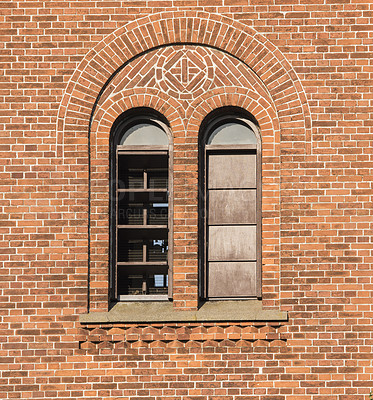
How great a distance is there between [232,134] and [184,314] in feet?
7.06

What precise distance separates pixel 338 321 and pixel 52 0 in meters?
4.85

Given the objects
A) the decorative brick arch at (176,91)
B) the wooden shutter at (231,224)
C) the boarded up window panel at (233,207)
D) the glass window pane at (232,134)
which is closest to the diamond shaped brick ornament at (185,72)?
the decorative brick arch at (176,91)

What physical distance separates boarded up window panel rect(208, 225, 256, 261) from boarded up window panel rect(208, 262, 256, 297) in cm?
11

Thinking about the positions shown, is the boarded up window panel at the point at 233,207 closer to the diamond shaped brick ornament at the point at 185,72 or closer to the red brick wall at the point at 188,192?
the red brick wall at the point at 188,192

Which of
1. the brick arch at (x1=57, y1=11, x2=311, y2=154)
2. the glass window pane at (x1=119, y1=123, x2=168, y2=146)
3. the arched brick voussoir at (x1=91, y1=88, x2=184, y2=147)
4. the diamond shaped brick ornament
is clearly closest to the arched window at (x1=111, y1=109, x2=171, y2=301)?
the glass window pane at (x1=119, y1=123, x2=168, y2=146)

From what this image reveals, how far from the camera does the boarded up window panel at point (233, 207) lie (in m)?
6.43

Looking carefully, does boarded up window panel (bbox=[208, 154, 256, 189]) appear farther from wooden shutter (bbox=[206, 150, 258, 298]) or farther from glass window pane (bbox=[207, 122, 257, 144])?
glass window pane (bbox=[207, 122, 257, 144])

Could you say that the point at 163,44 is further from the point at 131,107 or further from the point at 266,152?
the point at 266,152

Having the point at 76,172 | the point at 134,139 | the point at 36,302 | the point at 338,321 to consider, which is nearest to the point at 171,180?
the point at 134,139

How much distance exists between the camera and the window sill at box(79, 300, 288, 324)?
19.8 feet

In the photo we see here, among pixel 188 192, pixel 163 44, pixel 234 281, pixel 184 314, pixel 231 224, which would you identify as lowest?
pixel 184 314

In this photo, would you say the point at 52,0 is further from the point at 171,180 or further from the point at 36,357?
the point at 36,357

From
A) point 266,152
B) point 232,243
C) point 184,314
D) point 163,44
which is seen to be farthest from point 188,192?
point 163,44

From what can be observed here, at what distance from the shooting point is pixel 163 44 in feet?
20.9
